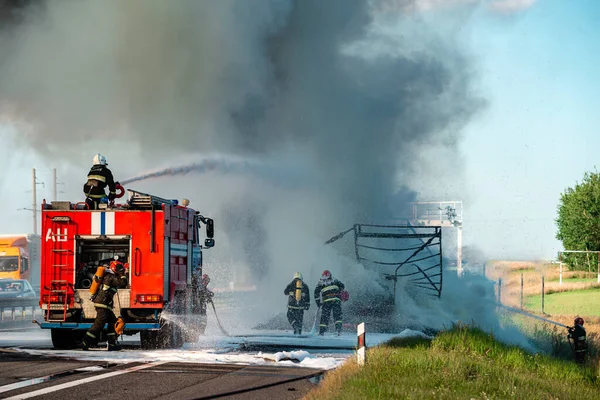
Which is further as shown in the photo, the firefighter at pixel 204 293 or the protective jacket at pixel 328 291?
the protective jacket at pixel 328 291

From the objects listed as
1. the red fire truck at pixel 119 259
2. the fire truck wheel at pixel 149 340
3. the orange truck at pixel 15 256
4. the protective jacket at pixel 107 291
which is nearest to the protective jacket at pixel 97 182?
the red fire truck at pixel 119 259

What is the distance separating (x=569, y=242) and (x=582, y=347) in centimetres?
3913

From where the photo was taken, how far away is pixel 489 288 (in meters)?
29.3

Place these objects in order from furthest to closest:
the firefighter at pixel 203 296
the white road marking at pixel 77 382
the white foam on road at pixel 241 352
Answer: the firefighter at pixel 203 296
the white foam on road at pixel 241 352
the white road marking at pixel 77 382

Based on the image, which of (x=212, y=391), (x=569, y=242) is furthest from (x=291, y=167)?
(x=569, y=242)

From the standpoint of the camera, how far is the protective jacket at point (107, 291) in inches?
551

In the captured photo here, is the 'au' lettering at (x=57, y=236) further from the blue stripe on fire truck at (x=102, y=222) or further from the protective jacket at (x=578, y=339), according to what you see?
the protective jacket at (x=578, y=339)

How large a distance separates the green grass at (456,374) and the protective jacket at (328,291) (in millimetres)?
4557

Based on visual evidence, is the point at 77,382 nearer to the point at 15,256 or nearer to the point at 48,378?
the point at 48,378

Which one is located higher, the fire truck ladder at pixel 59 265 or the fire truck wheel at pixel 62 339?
the fire truck ladder at pixel 59 265

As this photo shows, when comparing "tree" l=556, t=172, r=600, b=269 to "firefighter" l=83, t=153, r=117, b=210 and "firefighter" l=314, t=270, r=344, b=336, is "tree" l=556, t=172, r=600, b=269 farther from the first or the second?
"firefighter" l=83, t=153, r=117, b=210

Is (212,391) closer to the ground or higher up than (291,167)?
closer to the ground

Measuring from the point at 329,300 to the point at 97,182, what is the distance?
655 cm

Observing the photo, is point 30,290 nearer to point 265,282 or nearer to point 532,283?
point 265,282
